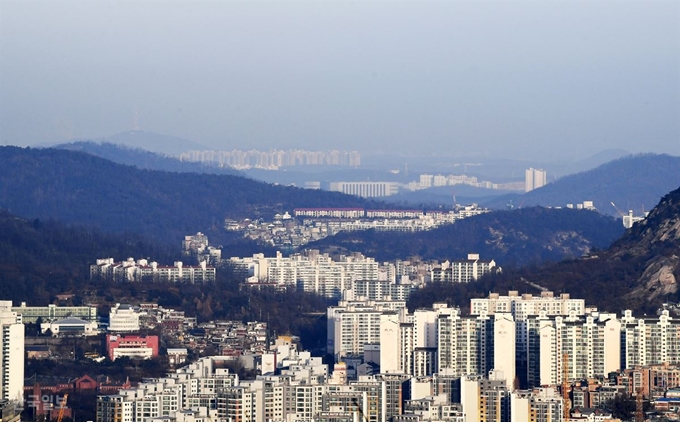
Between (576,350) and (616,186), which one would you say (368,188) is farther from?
(576,350)

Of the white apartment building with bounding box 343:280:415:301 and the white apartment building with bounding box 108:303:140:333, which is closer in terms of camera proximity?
the white apartment building with bounding box 108:303:140:333

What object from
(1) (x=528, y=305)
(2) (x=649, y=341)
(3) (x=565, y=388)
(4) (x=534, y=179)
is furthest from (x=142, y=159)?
(3) (x=565, y=388)

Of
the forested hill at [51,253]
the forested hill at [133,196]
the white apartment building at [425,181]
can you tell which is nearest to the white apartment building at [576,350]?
the forested hill at [51,253]

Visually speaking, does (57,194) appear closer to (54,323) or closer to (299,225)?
(299,225)

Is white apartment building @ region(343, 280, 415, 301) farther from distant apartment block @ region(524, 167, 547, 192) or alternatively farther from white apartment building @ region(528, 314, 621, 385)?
distant apartment block @ region(524, 167, 547, 192)

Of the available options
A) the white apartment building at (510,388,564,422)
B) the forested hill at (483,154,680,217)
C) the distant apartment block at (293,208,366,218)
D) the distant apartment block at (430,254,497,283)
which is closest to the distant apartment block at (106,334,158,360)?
the white apartment building at (510,388,564,422)
